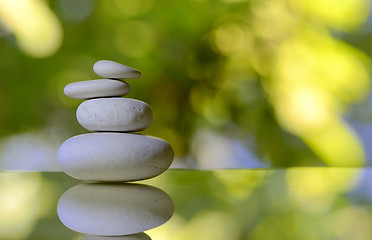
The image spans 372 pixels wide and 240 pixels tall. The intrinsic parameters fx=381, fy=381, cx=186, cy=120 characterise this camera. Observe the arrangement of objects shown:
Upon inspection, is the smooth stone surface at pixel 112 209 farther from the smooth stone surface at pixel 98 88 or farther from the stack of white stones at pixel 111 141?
the smooth stone surface at pixel 98 88

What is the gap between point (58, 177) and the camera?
3.91 feet

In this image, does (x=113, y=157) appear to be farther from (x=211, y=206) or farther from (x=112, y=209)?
(x=211, y=206)

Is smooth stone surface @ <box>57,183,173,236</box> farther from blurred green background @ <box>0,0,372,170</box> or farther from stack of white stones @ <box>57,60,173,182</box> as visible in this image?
blurred green background @ <box>0,0,372,170</box>

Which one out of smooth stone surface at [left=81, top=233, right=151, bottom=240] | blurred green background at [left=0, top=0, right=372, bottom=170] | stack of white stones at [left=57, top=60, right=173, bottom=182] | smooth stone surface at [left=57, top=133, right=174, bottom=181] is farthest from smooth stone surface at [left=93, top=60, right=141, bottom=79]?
blurred green background at [left=0, top=0, right=372, bottom=170]

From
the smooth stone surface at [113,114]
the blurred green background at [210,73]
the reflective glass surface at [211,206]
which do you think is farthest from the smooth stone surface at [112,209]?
the blurred green background at [210,73]

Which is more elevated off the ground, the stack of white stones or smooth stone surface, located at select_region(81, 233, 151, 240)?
the stack of white stones

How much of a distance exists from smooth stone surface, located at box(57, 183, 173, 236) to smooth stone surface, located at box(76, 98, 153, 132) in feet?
0.34

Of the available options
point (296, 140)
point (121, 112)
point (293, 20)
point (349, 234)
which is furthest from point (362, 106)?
point (121, 112)

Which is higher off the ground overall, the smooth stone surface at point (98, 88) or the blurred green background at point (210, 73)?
the blurred green background at point (210, 73)

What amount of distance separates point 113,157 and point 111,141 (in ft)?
0.10

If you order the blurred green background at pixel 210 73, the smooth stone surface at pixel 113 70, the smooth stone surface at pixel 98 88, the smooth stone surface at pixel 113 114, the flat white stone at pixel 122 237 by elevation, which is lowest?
Result: the flat white stone at pixel 122 237

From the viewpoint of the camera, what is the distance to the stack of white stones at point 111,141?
61cm

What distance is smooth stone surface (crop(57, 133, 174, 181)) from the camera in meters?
0.60

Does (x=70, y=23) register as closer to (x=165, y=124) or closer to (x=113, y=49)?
(x=113, y=49)
